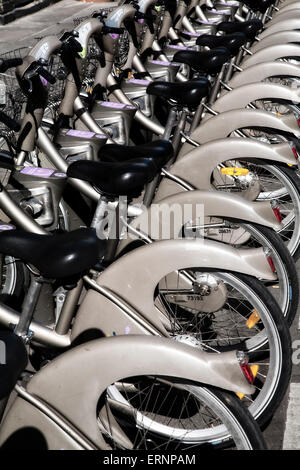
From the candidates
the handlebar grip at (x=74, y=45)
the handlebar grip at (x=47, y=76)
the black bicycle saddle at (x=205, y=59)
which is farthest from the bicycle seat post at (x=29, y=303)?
the black bicycle saddle at (x=205, y=59)

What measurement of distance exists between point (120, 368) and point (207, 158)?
1865 millimetres

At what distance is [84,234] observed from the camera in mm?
2320

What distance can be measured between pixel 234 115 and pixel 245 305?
1339 millimetres

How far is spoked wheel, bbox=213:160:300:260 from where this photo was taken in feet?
13.6

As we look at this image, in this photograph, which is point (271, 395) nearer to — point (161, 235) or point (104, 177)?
point (161, 235)

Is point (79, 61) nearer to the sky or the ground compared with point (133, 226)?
nearer to the sky

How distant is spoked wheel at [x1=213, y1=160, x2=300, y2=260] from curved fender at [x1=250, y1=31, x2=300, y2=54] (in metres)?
2.26

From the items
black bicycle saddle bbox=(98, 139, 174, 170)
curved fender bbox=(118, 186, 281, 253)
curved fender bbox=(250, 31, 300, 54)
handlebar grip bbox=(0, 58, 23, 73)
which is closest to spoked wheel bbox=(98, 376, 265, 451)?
curved fender bbox=(118, 186, 281, 253)

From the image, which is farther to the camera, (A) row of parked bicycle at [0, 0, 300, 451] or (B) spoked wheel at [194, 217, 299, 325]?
(B) spoked wheel at [194, 217, 299, 325]

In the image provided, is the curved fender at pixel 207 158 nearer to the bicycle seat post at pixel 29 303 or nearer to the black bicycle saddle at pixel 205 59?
the black bicycle saddle at pixel 205 59

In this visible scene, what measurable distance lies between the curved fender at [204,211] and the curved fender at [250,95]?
5.06 feet

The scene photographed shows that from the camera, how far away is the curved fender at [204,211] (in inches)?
131

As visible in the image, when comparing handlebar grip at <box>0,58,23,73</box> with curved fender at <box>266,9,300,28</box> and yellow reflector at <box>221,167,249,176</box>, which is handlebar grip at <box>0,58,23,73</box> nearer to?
yellow reflector at <box>221,167,249,176</box>

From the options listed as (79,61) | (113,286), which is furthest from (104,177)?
(79,61)
